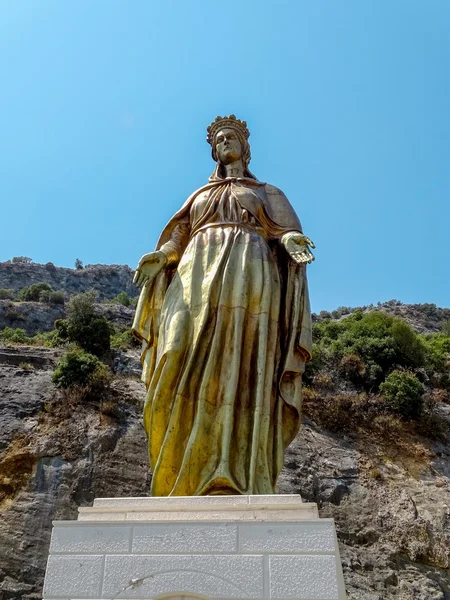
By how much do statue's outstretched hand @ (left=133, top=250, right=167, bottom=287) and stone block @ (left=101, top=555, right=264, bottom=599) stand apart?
2816 millimetres

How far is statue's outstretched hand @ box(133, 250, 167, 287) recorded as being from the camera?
6172 millimetres

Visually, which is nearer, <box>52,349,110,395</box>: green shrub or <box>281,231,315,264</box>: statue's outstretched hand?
<box>281,231,315,264</box>: statue's outstretched hand

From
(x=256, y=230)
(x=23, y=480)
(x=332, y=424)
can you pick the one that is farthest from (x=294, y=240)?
(x=332, y=424)

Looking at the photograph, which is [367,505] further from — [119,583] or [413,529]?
[119,583]

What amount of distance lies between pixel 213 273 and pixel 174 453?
1.47 metres

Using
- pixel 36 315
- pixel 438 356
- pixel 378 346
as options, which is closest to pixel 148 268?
pixel 378 346

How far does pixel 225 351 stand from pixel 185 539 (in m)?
1.77

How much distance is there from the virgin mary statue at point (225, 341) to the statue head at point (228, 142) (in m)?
0.47

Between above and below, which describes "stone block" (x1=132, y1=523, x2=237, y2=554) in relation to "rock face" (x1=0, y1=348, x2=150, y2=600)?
below

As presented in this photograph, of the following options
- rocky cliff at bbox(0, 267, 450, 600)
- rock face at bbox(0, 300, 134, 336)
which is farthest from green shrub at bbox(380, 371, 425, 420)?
rock face at bbox(0, 300, 134, 336)

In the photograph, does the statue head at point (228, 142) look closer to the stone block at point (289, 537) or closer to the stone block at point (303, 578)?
the stone block at point (289, 537)

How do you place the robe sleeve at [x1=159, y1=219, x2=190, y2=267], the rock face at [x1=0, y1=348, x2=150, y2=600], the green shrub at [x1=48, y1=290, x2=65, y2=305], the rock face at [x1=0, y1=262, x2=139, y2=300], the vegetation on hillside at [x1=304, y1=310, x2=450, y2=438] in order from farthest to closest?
the rock face at [x1=0, y1=262, x2=139, y2=300] → the green shrub at [x1=48, y1=290, x2=65, y2=305] → the vegetation on hillside at [x1=304, y1=310, x2=450, y2=438] → the rock face at [x1=0, y1=348, x2=150, y2=600] → the robe sleeve at [x1=159, y1=219, x2=190, y2=267]

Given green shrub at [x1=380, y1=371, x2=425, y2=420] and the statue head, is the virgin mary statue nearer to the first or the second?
the statue head

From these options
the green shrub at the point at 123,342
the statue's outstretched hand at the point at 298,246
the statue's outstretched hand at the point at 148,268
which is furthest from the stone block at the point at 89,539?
the green shrub at the point at 123,342
